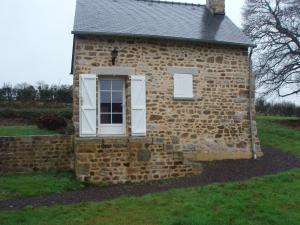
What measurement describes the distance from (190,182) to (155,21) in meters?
6.01

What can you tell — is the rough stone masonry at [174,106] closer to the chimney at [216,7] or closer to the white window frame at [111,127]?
the white window frame at [111,127]

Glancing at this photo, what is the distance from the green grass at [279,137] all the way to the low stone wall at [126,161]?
6011 millimetres

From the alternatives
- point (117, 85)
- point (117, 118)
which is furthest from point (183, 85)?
point (117, 118)

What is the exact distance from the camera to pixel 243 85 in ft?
42.7

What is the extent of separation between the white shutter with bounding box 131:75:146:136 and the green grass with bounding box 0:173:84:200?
2.34 m

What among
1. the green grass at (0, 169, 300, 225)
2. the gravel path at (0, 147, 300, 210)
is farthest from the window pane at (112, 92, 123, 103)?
the green grass at (0, 169, 300, 225)

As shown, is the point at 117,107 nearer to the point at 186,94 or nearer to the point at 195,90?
the point at 186,94

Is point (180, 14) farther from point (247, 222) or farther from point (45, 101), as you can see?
point (45, 101)

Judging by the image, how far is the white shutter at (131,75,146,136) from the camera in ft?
37.4

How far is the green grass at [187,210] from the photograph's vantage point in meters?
6.46

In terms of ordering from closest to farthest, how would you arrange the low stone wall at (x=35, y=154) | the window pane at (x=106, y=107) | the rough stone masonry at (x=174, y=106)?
the rough stone masonry at (x=174, y=106)
the low stone wall at (x=35, y=154)
the window pane at (x=106, y=107)

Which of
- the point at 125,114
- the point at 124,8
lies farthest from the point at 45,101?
the point at 125,114

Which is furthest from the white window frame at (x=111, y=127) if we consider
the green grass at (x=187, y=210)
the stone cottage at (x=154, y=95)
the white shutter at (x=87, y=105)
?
the green grass at (x=187, y=210)

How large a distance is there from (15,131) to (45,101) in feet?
26.6
